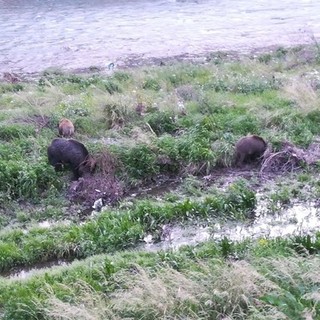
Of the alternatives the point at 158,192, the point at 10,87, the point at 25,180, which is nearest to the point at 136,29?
the point at 10,87

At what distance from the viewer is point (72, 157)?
31.2 feet

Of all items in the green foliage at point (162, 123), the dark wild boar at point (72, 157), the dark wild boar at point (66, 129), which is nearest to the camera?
the dark wild boar at point (72, 157)

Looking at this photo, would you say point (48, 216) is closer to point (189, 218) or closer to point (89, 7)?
point (189, 218)

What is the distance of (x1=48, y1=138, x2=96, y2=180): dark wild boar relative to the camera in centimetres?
953

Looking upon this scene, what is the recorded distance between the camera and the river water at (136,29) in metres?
19.4

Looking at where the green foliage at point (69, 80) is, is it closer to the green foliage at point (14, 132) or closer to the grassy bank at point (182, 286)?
the green foliage at point (14, 132)

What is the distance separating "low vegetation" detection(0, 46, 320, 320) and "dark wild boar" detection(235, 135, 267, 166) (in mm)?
141

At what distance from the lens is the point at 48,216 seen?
8602mm

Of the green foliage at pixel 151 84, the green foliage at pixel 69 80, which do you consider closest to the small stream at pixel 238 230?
the green foliage at pixel 151 84

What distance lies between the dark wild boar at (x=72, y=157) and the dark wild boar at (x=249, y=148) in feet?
7.81

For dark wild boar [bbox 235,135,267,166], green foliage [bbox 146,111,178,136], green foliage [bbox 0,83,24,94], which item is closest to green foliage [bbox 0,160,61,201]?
green foliage [bbox 146,111,178,136]

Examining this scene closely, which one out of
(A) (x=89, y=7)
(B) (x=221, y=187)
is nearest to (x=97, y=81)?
(B) (x=221, y=187)

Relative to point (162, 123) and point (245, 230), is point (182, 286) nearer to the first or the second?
point (245, 230)

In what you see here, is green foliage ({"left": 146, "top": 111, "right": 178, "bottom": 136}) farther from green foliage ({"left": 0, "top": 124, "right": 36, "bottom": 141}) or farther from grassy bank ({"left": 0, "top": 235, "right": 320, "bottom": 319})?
grassy bank ({"left": 0, "top": 235, "right": 320, "bottom": 319})
